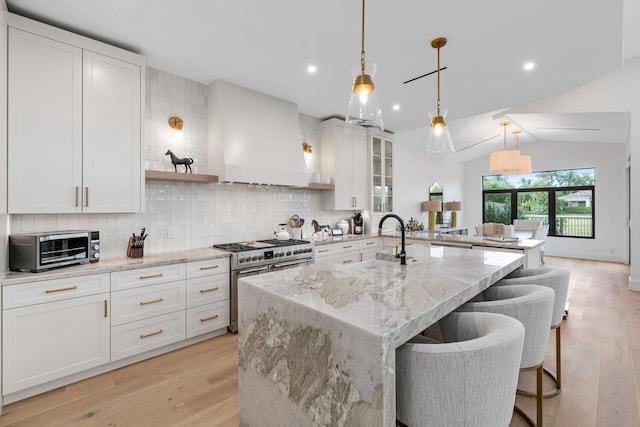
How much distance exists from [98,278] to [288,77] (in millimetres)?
2610

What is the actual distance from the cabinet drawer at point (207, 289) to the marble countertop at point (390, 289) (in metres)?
1.44

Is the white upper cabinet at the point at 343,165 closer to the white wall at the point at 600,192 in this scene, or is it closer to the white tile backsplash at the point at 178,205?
the white tile backsplash at the point at 178,205

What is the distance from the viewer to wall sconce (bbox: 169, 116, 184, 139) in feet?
10.5

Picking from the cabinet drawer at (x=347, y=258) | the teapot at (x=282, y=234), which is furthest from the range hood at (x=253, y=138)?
the cabinet drawer at (x=347, y=258)

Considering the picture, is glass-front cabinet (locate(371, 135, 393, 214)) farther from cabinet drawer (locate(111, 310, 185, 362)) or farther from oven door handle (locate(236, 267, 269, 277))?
cabinet drawer (locate(111, 310, 185, 362))

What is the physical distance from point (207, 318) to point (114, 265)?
0.98 meters

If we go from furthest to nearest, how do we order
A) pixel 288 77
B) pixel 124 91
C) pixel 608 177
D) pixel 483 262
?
pixel 608 177 → pixel 288 77 → pixel 124 91 → pixel 483 262

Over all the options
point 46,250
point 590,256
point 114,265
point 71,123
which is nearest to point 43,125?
point 71,123

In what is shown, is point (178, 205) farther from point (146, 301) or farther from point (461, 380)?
point (461, 380)

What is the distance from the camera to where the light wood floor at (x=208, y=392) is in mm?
1889

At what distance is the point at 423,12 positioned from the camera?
2.22m

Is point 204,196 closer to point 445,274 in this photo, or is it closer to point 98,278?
point 98,278

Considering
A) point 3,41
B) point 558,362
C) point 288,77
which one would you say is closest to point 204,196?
point 288,77

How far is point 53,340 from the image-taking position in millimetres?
2148
